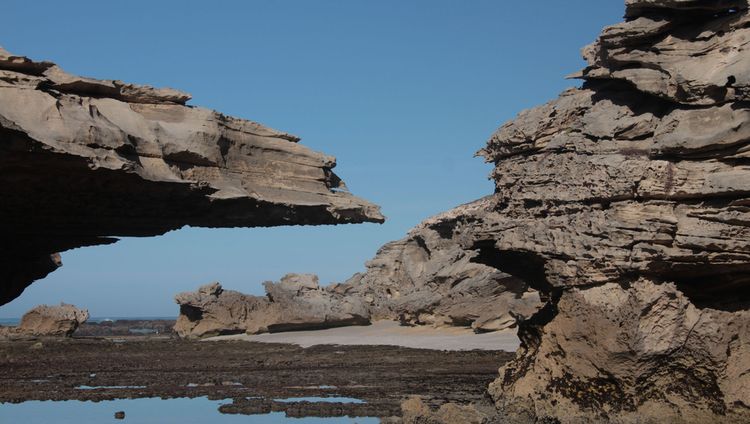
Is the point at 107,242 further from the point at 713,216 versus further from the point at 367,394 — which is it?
the point at 713,216

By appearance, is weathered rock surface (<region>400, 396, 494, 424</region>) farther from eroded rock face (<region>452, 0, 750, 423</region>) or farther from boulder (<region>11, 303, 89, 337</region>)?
boulder (<region>11, 303, 89, 337</region>)

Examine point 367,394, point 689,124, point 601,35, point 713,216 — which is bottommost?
point 367,394

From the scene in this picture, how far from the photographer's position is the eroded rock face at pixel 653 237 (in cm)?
1580

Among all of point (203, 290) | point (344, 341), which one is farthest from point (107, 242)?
point (203, 290)

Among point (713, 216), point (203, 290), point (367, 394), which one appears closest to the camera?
point (713, 216)

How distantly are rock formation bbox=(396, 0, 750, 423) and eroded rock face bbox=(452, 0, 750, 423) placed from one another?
0.03 m

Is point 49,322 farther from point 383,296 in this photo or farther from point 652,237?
point 652,237

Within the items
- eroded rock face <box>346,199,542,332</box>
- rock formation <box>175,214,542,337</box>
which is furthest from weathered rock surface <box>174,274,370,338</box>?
eroded rock face <box>346,199,542,332</box>

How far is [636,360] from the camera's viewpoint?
624 inches

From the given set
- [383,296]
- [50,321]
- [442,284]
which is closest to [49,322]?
[50,321]

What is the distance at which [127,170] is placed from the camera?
709 inches

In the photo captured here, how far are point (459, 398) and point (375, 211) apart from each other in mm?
5241

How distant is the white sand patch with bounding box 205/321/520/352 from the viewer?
37281 millimetres

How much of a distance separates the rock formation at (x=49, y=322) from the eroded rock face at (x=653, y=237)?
42.0 meters
